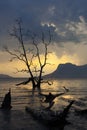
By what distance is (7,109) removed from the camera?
Result: 3048cm

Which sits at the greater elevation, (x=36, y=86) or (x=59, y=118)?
(x=36, y=86)

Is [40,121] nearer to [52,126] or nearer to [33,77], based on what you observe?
[52,126]

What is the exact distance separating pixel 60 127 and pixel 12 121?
15.0 feet

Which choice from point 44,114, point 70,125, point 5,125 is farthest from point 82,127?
point 5,125

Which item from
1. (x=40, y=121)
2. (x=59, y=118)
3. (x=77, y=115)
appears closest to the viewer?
(x=59, y=118)

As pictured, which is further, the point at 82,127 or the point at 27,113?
the point at 27,113

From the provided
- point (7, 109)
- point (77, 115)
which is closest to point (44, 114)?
point (77, 115)

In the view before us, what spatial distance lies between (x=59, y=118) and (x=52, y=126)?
3.11 ft

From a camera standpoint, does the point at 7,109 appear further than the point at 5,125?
Yes

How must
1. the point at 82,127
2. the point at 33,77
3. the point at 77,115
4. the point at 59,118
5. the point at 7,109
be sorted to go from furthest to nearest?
the point at 33,77, the point at 7,109, the point at 77,115, the point at 82,127, the point at 59,118

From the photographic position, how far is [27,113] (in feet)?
92.0

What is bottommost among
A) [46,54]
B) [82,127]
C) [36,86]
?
[82,127]

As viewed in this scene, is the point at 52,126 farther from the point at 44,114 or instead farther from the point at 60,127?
the point at 44,114

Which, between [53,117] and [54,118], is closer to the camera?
[54,118]
